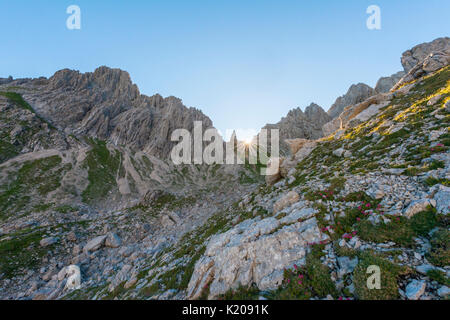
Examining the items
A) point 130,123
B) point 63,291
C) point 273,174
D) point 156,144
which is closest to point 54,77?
point 130,123

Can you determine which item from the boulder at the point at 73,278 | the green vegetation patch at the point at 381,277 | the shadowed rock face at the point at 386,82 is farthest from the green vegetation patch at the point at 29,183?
the shadowed rock face at the point at 386,82

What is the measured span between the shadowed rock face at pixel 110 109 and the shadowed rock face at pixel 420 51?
391 ft

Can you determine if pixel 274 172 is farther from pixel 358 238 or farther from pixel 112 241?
pixel 112 241

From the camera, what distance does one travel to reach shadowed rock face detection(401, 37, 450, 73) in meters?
79.6

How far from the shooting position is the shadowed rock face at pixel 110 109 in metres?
109

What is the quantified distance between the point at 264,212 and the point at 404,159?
1144 centimetres

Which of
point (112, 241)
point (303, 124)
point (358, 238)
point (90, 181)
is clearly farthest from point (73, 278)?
point (303, 124)

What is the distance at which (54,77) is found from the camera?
5418 inches

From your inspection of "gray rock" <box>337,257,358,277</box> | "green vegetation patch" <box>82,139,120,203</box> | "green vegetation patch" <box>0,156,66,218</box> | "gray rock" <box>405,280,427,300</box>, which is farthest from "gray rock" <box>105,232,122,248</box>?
"green vegetation patch" <box>0,156,66,218</box>

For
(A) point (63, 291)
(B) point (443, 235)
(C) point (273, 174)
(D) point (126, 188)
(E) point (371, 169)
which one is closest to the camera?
(B) point (443, 235)

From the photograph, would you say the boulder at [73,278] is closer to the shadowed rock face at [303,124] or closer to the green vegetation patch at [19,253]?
the green vegetation patch at [19,253]

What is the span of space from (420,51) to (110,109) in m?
187

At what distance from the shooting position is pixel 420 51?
80938mm
